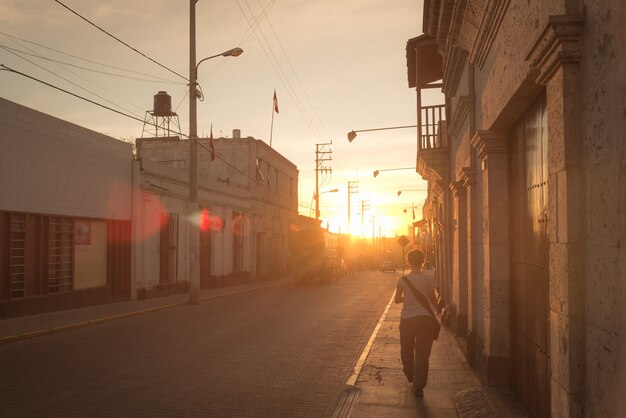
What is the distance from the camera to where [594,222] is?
3.48 metres

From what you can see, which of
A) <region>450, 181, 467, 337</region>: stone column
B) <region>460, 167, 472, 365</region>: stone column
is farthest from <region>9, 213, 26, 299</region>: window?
<region>460, 167, 472, 365</region>: stone column

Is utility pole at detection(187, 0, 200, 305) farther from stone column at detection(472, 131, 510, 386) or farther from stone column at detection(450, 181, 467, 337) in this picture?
stone column at detection(472, 131, 510, 386)

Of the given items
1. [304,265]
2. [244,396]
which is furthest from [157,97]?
[244,396]

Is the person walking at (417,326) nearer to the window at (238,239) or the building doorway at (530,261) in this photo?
the building doorway at (530,261)

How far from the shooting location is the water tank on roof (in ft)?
120

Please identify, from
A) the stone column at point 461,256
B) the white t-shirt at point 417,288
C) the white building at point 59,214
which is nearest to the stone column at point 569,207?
the white t-shirt at point 417,288

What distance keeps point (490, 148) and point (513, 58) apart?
76.0 inches

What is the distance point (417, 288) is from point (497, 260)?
1.13 metres

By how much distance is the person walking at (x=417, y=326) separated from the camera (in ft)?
24.4

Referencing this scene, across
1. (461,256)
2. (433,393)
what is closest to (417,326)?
(433,393)

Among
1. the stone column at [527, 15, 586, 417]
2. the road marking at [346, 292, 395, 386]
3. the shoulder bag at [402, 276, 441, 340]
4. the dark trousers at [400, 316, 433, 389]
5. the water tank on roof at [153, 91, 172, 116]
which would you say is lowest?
the road marking at [346, 292, 395, 386]

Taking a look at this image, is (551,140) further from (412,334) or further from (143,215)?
(143,215)

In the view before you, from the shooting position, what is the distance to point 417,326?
24.7 feet

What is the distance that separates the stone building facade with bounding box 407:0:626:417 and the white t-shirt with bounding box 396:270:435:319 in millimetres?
794
